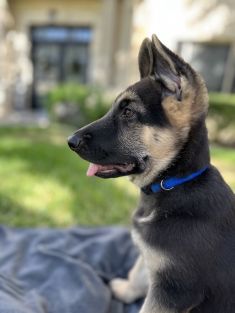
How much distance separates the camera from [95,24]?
1225 cm

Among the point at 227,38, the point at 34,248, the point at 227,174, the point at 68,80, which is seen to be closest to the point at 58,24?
the point at 68,80

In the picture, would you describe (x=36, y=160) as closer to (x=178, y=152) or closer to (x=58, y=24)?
(x=178, y=152)

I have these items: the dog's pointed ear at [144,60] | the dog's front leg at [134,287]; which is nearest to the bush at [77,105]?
the dog's front leg at [134,287]

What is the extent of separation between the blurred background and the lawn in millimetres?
12

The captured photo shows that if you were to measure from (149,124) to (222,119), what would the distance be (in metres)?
7.03

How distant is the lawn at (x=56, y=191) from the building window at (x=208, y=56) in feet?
14.3

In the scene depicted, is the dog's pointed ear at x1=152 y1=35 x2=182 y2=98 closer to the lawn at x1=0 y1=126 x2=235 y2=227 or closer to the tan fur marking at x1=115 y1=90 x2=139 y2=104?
the tan fur marking at x1=115 y1=90 x2=139 y2=104

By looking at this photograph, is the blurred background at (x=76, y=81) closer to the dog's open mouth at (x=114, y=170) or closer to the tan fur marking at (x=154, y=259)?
the dog's open mouth at (x=114, y=170)

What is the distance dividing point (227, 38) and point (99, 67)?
413cm

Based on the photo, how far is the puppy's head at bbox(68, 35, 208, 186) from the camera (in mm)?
2094

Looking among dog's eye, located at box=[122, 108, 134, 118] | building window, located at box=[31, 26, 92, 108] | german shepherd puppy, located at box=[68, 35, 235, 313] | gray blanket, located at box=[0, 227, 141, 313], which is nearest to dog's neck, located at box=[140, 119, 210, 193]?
german shepherd puppy, located at box=[68, 35, 235, 313]

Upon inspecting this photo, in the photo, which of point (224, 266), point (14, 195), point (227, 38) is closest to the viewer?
point (224, 266)

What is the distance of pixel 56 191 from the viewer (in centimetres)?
470

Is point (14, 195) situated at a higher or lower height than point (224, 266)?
lower
